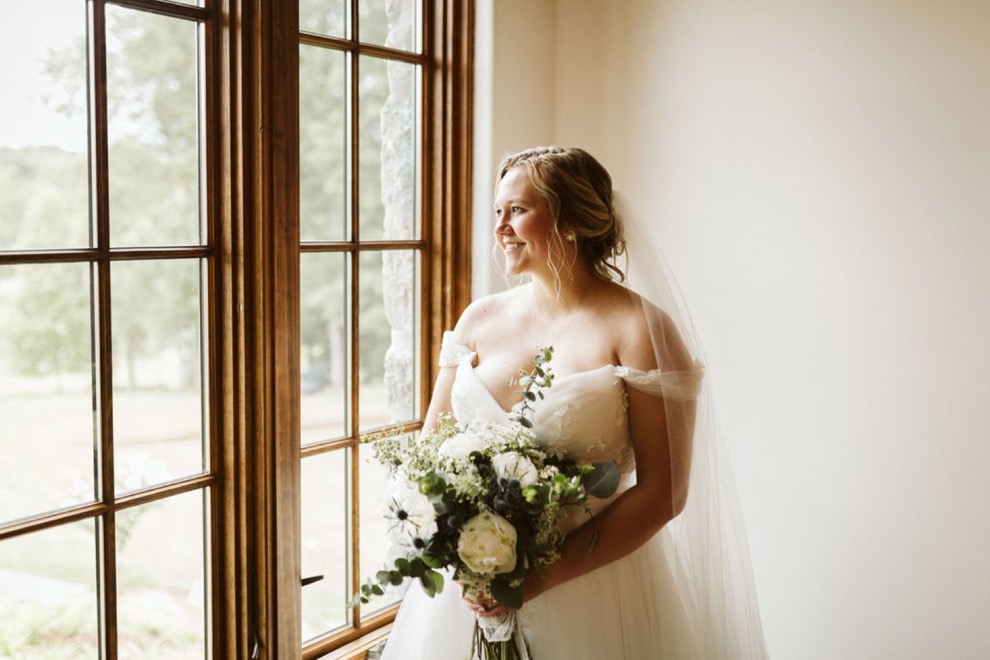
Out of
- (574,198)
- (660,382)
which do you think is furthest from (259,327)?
(660,382)

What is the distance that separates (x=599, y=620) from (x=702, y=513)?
1.08ft

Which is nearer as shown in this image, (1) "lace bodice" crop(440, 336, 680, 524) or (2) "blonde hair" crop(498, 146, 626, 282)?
(1) "lace bodice" crop(440, 336, 680, 524)

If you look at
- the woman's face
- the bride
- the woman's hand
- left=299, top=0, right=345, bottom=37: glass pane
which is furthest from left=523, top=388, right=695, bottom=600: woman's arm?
left=299, top=0, right=345, bottom=37: glass pane

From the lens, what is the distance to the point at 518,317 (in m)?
2.18

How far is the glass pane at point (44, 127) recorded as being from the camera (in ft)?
5.34

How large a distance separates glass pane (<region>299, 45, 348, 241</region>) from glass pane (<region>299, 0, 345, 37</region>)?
0.05 meters

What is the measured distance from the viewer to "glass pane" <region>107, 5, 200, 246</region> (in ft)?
5.93

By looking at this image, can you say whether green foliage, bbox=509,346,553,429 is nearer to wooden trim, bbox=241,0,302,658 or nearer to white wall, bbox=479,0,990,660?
wooden trim, bbox=241,0,302,658

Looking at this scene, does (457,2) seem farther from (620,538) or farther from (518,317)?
(620,538)

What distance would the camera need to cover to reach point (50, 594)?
5.73 ft

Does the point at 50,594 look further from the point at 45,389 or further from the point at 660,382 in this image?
the point at 660,382

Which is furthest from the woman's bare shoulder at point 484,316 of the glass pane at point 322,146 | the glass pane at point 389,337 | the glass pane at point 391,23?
the glass pane at point 391,23

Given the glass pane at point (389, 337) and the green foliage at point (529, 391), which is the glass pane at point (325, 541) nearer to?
the glass pane at point (389, 337)

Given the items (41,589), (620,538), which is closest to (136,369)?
(41,589)
